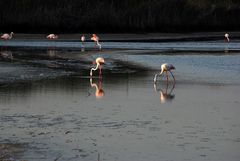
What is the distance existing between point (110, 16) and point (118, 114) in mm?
37331

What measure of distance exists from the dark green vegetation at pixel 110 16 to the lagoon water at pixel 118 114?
26.2 m

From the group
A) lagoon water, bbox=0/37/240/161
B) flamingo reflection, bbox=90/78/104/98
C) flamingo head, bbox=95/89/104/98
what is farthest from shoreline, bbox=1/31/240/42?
flamingo head, bbox=95/89/104/98

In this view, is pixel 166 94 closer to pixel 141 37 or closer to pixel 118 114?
pixel 118 114

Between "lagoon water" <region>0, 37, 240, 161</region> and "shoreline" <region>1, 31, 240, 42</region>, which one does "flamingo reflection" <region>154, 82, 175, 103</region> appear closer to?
"lagoon water" <region>0, 37, 240, 161</region>

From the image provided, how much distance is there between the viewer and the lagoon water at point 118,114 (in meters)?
9.74

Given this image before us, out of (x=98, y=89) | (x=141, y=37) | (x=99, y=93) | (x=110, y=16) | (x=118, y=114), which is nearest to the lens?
(x=118, y=114)

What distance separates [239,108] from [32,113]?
12.0 ft

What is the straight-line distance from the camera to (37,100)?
1401 centimetres

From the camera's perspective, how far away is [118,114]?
1252 cm

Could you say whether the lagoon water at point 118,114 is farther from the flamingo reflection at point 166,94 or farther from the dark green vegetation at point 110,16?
the dark green vegetation at point 110,16

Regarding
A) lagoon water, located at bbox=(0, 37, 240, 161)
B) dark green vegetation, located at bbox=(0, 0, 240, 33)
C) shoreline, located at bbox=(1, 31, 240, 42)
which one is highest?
dark green vegetation, located at bbox=(0, 0, 240, 33)

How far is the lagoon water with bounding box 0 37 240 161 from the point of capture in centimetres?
974

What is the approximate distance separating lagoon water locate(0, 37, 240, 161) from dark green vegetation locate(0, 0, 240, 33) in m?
26.2

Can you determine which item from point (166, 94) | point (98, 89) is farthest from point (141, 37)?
point (166, 94)
